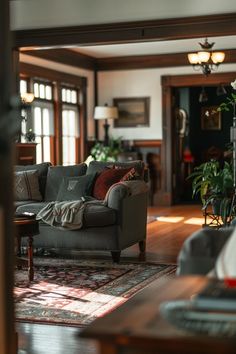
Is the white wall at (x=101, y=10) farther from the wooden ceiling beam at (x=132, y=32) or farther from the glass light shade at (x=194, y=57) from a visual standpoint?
the glass light shade at (x=194, y=57)

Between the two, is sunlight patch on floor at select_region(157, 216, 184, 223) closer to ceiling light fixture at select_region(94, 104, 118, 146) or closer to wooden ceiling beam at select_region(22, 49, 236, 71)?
ceiling light fixture at select_region(94, 104, 118, 146)

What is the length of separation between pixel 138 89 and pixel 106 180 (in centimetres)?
575

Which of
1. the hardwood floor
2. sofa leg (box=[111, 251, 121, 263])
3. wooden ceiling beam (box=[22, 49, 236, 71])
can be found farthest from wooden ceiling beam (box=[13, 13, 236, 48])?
wooden ceiling beam (box=[22, 49, 236, 71])

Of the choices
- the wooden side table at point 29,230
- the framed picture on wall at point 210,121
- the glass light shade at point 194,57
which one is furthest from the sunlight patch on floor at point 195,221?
the framed picture on wall at point 210,121

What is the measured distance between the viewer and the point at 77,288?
16.8ft

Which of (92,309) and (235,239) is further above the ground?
(235,239)

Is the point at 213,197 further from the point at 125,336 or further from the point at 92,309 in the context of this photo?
the point at 125,336

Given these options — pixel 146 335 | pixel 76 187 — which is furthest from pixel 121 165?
pixel 146 335

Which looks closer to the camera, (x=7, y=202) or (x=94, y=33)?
(x=7, y=202)

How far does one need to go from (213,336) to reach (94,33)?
596 cm

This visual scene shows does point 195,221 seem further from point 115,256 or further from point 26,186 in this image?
point 115,256

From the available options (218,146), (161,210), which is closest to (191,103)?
(218,146)

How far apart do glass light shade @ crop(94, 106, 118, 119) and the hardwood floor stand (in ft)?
6.02

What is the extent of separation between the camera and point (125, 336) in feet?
5.35
